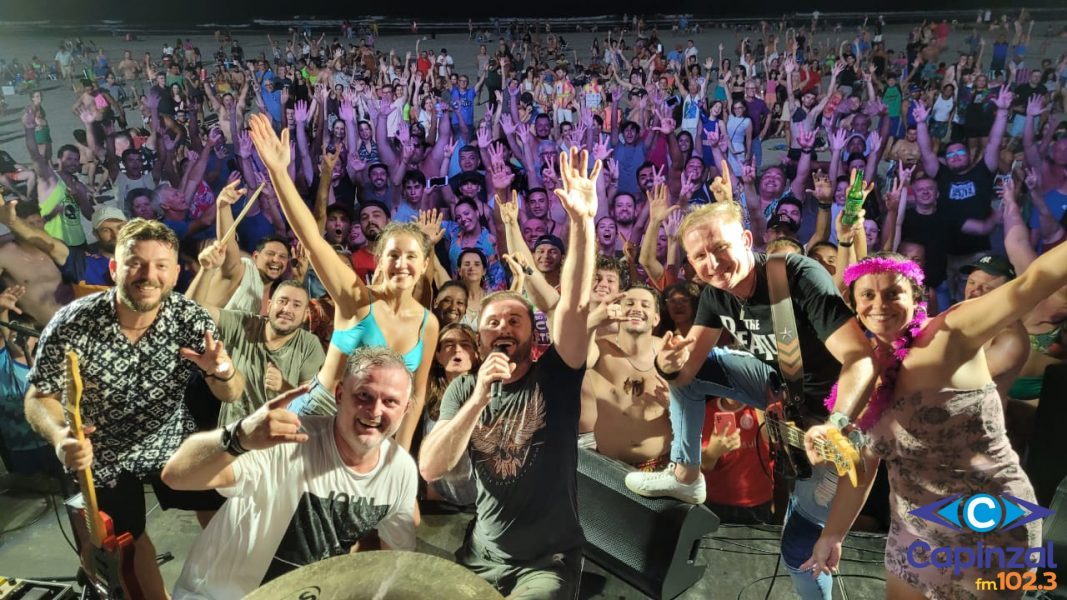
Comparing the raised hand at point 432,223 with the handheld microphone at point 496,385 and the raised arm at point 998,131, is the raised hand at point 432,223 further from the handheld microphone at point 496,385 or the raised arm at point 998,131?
the raised arm at point 998,131

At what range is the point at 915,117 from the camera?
3697 millimetres

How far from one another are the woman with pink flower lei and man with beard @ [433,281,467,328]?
6.93ft

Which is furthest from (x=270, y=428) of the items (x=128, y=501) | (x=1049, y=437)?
(x=1049, y=437)

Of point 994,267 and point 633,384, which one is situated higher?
point 994,267

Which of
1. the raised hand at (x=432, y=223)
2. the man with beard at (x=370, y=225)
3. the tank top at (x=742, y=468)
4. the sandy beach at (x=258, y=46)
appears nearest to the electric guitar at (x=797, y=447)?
the tank top at (x=742, y=468)

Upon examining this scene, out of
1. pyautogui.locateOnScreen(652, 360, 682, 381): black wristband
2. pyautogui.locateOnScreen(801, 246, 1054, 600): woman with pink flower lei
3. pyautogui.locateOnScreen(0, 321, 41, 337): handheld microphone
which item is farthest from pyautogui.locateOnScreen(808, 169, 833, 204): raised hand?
pyautogui.locateOnScreen(0, 321, 41, 337): handheld microphone

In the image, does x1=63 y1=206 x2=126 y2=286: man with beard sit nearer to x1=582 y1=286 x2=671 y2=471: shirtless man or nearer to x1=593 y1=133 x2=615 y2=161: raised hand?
x1=593 y1=133 x2=615 y2=161: raised hand

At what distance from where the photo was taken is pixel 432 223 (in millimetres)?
4031

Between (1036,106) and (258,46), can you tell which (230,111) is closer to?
(258,46)

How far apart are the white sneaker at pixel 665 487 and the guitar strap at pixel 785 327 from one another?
734 mm

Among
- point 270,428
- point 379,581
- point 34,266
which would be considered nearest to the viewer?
point 379,581

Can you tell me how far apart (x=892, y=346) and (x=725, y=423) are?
0.98 metres

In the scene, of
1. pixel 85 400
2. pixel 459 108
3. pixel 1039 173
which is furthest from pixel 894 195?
pixel 85 400

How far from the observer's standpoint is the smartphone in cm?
346
